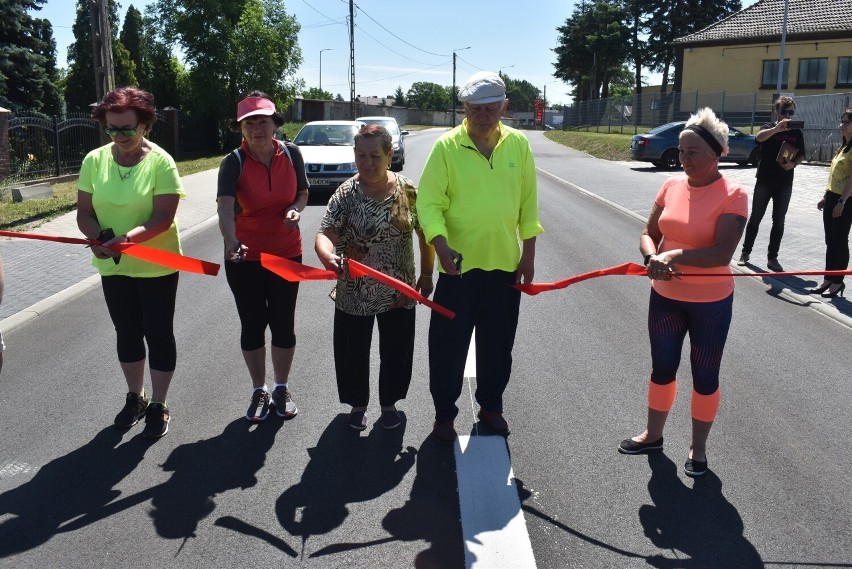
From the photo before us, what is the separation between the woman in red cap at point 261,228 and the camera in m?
4.36

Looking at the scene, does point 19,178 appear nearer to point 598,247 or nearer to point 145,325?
point 598,247

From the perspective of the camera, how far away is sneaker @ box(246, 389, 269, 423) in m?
4.68

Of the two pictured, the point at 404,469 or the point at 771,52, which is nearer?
the point at 404,469

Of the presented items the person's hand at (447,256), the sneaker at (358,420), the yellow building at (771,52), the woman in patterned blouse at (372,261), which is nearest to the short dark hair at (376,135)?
the woman in patterned blouse at (372,261)

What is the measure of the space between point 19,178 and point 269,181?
613 inches

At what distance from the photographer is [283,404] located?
4.76 meters

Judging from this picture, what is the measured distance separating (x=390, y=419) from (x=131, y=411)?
60.5 inches

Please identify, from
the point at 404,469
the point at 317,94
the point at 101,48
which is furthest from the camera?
the point at 317,94

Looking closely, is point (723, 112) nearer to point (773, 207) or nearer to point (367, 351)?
point (773, 207)

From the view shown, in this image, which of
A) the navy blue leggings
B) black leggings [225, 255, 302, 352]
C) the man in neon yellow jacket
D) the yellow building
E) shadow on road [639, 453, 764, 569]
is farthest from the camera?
the yellow building

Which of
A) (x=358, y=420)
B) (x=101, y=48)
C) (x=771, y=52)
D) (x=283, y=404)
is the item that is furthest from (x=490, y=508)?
(x=771, y=52)

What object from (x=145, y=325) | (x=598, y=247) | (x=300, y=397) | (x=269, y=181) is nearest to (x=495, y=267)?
(x=269, y=181)

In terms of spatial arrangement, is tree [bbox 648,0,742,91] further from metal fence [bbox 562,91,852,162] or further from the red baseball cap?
the red baseball cap

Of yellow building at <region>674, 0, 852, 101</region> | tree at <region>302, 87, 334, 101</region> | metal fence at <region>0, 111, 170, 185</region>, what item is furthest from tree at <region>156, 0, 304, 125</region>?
tree at <region>302, 87, 334, 101</region>
